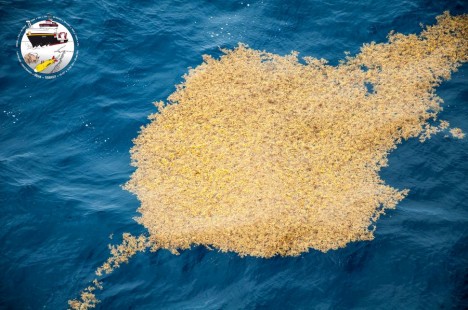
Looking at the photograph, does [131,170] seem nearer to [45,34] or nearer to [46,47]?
[46,47]

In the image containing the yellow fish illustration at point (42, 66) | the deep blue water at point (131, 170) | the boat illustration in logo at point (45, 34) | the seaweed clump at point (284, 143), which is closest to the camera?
the deep blue water at point (131, 170)

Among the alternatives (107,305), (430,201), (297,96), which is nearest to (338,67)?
(297,96)

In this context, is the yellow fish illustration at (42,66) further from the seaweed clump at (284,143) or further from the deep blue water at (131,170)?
the seaweed clump at (284,143)

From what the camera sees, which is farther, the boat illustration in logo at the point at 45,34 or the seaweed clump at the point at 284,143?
the boat illustration in logo at the point at 45,34

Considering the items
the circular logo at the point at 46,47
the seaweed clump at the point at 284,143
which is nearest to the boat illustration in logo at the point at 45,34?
the circular logo at the point at 46,47

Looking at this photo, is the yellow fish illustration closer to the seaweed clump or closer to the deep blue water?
the deep blue water

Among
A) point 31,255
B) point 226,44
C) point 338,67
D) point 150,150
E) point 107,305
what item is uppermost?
point 226,44

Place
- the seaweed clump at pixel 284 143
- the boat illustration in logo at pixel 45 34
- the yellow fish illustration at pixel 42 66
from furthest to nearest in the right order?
the boat illustration in logo at pixel 45 34 < the yellow fish illustration at pixel 42 66 < the seaweed clump at pixel 284 143

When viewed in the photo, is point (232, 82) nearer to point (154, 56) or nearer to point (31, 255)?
point (154, 56)
